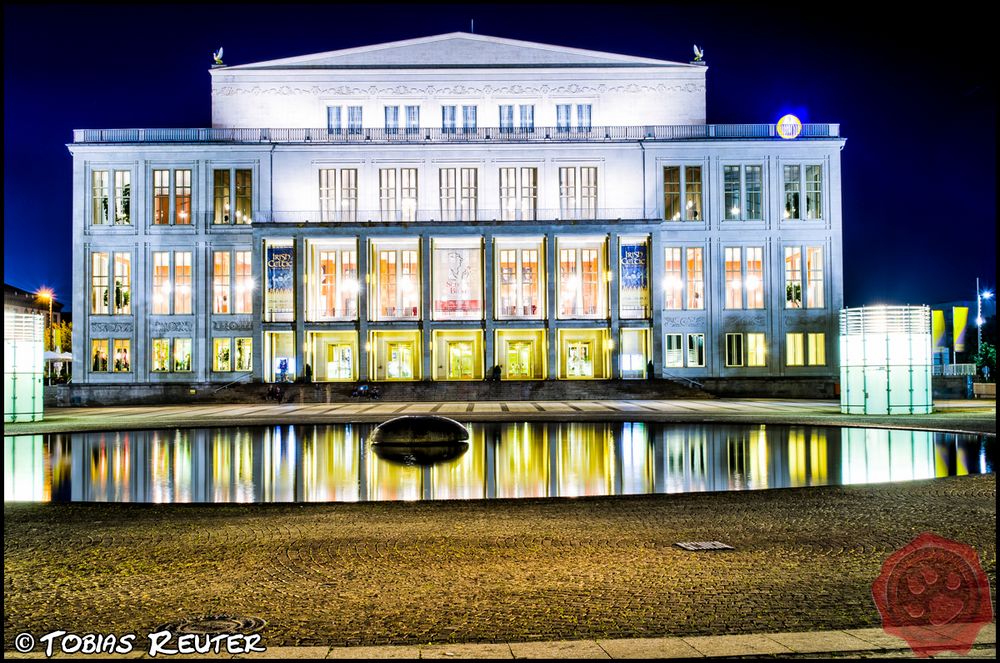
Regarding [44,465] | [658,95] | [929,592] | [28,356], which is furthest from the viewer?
[658,95]

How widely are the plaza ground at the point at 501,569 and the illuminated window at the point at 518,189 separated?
44422mm

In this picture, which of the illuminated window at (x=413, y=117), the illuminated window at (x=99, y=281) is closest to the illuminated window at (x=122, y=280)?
the illuminated window at (x=99, y=281)

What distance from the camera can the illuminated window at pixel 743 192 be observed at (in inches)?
2181

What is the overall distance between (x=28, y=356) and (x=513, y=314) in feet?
97.4

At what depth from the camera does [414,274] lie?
5459cm

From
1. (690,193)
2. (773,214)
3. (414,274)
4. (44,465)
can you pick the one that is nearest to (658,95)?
(690,193)

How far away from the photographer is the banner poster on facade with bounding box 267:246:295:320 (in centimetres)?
5194

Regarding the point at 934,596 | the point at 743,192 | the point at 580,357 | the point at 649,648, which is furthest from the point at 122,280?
the point at 934,596

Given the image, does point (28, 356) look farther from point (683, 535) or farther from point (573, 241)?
point (573, 241)

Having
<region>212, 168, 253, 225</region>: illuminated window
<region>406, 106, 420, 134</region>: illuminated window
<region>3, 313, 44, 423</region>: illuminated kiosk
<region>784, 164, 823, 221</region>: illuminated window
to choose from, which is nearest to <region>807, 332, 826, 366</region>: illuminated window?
<region>784, 164, 823, 221</region>: illuminated window

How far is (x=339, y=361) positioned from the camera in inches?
2164

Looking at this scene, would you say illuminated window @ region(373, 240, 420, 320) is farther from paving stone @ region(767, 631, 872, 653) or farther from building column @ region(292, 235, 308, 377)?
paving stone @ region(767, 631, 872, 653)

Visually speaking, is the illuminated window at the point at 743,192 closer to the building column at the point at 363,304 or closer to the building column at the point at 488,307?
the building column at the point at 488,307

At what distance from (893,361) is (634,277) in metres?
24.0
